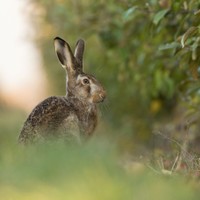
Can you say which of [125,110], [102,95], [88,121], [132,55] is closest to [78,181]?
[88,121]

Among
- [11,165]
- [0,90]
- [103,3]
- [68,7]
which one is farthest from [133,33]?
[0,90]

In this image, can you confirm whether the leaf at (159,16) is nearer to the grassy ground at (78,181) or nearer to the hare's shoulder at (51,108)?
the hare's shoulder at (51,108)

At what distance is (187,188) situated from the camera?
4.33 metres

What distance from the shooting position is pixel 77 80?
8328 millimetres

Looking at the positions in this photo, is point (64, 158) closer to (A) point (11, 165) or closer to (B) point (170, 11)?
(A) point (11, 165)

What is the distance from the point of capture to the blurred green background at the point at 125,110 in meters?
4.27

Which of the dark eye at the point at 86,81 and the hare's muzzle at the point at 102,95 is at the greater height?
the dark eye at the point at 86,81

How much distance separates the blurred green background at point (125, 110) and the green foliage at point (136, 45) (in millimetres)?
17

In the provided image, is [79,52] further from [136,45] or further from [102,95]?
[136,45]

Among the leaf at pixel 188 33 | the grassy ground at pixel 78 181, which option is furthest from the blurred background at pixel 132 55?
the grassy ground at pixel 78 181

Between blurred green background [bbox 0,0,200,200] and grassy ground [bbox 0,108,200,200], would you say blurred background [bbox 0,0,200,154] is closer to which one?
blurred green background [bbox 0,0,200,200]

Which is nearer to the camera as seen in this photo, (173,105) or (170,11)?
(170,11)

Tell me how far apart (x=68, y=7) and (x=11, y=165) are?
30.2 feet

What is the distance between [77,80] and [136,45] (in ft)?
12.0
